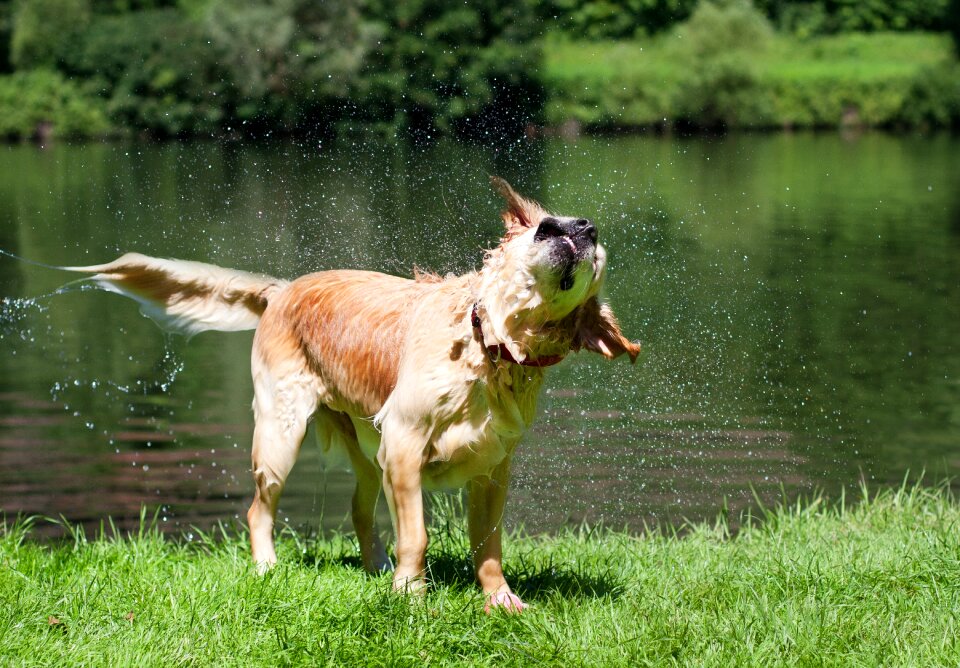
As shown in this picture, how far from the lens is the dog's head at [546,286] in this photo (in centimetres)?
435

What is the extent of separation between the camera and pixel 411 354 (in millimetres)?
4871

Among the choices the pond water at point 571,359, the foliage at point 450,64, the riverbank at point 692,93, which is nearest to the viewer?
the pond water at point 571,359

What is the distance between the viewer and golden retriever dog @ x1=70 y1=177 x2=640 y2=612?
4.52 metres

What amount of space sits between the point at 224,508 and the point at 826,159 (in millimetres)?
32588

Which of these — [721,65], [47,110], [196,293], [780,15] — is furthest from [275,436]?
[780,15]

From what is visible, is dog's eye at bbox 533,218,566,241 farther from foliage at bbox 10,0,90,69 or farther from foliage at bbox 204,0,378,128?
foliage at bbox 10,0,90,69

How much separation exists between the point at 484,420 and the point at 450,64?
37217mm

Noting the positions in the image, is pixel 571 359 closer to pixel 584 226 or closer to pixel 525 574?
pixel 525 574

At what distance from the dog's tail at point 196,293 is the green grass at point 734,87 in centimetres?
3911

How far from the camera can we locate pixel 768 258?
18500 mm

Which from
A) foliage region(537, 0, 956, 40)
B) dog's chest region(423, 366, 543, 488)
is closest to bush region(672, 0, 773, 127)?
foliage region(537, 0, 956, 40)

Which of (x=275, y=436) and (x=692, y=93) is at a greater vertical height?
(x=275, y=436)

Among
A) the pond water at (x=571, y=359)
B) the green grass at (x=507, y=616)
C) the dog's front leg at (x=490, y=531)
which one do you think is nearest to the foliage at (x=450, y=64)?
the pond water at (x=571, y=359)

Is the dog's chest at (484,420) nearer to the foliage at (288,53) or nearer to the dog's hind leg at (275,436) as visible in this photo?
the dog's hind leg at (275,436)
